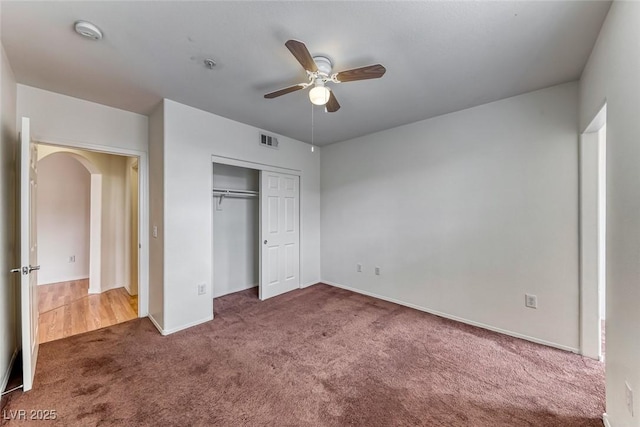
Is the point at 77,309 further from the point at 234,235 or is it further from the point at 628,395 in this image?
the point at 628,395

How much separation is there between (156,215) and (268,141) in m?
1.84

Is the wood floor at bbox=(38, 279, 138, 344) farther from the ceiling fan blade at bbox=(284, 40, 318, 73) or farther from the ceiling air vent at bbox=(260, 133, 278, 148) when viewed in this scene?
the ceiling fan blade at bbox=(284, 40, 318, 73)

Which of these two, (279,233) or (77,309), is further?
(279,233)

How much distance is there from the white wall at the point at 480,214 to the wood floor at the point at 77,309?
3.41 metres

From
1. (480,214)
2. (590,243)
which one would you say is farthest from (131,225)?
(590,243)

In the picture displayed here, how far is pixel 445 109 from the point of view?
119 inches

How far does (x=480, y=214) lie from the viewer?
9.54 ft

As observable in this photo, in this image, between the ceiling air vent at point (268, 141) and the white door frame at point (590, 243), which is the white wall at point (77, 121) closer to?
the ceiling air vent at point (268, 141)

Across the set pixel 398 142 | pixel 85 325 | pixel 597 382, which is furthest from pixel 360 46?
pixel 85 325

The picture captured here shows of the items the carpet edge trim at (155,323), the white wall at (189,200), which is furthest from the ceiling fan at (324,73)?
the carpet edge trim at (155,323)

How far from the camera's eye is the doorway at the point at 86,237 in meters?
3.49

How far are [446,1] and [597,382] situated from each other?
301cm

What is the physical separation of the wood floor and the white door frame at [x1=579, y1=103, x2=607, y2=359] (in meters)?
4.93

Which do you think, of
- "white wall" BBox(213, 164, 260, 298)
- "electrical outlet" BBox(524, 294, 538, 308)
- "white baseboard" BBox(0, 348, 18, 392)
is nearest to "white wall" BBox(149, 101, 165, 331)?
"white wall" BBox(213, 164, 260, 298)
